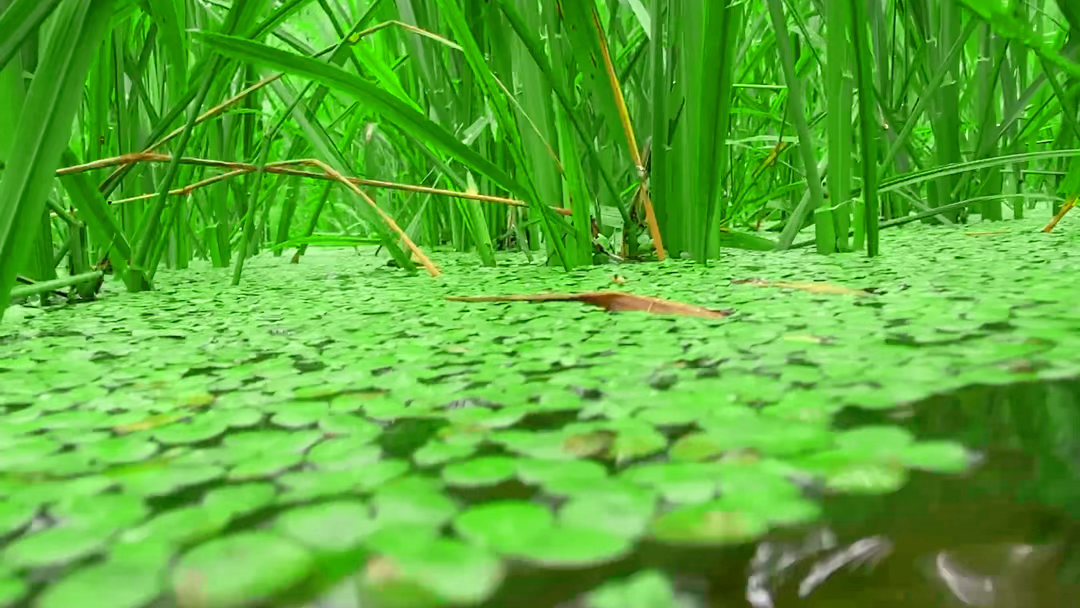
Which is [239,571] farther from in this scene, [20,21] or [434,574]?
[20,21]

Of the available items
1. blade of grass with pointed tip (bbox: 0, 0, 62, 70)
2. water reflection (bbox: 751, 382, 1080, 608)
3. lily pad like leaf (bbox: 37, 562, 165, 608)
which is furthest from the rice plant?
lily pad like leaf (bbox: 37, 562, 165, 608)

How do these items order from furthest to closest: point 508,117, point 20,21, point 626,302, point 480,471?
point 508,117
point 626,302
point 20,21
point 480,471

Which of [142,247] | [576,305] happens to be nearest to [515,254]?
[142,247]

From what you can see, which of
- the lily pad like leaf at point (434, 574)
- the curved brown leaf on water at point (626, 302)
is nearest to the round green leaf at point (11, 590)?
the lily pad like leaf at point (434, 574)

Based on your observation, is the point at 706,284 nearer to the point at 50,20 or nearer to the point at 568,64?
the point at 568,64

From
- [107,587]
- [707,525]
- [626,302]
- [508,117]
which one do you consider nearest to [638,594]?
[707,525]

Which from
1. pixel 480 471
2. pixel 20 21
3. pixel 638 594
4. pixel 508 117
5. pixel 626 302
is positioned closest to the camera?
pixel 638 594
